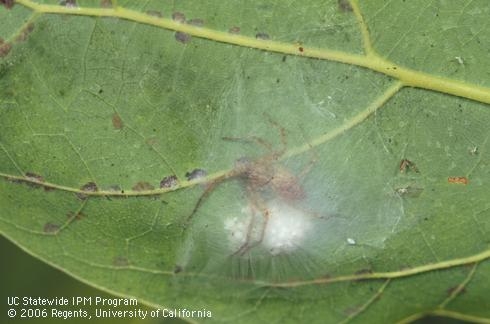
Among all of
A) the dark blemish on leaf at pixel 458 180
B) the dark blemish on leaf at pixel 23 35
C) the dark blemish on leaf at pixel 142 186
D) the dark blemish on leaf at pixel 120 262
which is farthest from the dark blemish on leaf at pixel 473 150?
the dark blemish on leaf at pixel 23 35

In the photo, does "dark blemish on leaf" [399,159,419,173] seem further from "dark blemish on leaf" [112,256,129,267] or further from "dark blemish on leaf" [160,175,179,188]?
"dark blemish on leaf" [112,256,129,267]

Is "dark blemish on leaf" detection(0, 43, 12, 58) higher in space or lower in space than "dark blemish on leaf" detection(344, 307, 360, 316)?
higher

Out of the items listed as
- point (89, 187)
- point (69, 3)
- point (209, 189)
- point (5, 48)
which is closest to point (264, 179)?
point (209, 189)

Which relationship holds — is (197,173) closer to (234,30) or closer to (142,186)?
(142,186)

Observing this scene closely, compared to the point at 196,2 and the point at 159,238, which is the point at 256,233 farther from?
the point at 196,2

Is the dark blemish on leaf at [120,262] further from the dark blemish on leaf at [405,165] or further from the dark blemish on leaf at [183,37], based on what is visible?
the dark blemish on leaf at [405,165]

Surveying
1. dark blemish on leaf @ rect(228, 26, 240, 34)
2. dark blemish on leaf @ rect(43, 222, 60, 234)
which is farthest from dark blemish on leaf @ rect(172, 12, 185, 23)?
dark blemish on leaf @ rect(43, 222, 60, 234)

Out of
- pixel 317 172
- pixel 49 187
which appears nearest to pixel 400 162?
pixel 317 172
